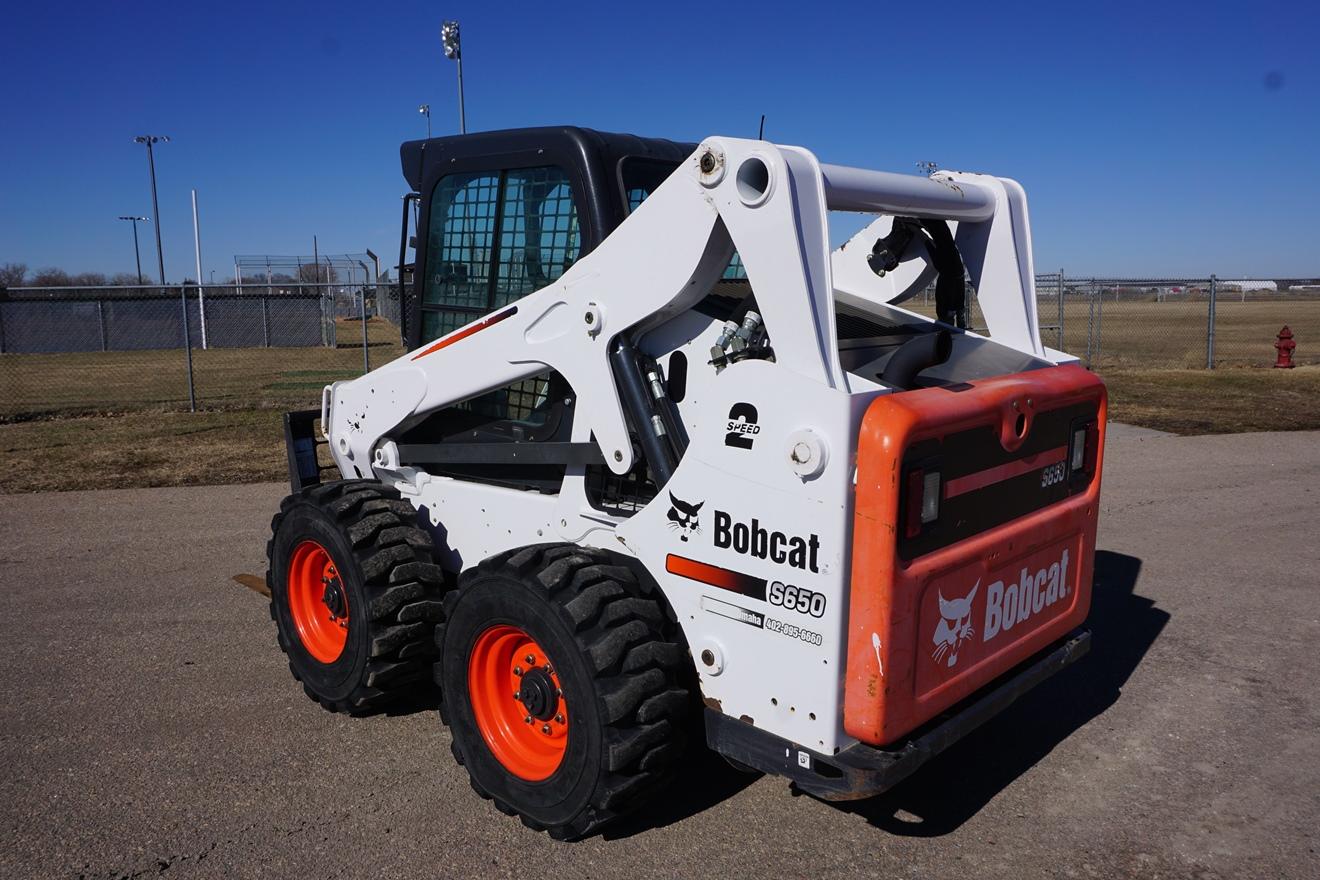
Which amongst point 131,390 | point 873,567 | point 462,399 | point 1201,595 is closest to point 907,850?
point 873,567

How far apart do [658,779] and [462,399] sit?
5.66ft

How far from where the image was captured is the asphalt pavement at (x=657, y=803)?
3381mm

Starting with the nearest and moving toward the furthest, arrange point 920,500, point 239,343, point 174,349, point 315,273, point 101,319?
point 920,500, point 101,319, point 174,349, point 239,343, point 315,273

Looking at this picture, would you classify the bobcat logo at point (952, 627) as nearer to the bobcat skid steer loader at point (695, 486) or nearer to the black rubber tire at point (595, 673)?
the bobcat skid steer loader at point (695, 486)

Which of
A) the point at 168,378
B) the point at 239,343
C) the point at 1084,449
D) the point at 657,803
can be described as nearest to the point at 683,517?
the point at 657,803

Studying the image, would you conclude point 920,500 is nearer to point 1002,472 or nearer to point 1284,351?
point 1002,472

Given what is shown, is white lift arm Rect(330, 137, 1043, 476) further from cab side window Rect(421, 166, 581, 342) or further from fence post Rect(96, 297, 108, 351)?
fence post Rect(96, 297, 108, 351)

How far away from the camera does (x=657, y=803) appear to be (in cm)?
371

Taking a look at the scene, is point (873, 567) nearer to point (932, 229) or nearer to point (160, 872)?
point (932, 229)

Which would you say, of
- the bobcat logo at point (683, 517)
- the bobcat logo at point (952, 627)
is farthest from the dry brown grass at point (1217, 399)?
the bobcat logo at point (683, 517)

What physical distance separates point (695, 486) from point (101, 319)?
28.5 meters

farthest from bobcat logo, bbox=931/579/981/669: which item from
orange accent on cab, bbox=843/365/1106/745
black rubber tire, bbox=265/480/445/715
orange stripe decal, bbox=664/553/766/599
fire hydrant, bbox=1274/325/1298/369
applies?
fire hydrant, bbox=1274/325/1298/369

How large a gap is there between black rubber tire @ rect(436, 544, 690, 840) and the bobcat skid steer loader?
0.03ft

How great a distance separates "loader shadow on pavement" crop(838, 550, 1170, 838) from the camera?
3711 millimetres
